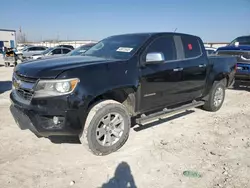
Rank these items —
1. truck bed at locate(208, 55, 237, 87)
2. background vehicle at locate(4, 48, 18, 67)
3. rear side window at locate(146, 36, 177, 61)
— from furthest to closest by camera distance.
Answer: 1. background vehicle at locate(4, 48, 18, 67)
2. truck bed at locate(208, 55, 237, 87)
3. rear side window at locate(146, 36, 177, 61)

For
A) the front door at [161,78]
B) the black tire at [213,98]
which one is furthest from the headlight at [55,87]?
the black tire at [213,98]

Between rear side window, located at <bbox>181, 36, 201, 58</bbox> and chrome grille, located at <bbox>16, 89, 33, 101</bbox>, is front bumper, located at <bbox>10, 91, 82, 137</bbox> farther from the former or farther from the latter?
rear side window, located at <bbox>181, 36, 201, 58</bbox>

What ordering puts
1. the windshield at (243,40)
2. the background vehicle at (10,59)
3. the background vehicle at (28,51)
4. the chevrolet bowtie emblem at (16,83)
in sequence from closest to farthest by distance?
the chevrolet bowtie emblem at (16,83) < the windshield at (243,40) < the background vehicle at (10,59) < the background vehicle at (28,51)

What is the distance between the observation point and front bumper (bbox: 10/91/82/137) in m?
3.24

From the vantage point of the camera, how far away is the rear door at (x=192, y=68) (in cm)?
497

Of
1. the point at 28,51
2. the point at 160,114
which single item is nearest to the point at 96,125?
the point at 160,114

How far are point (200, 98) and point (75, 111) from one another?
3576 mm

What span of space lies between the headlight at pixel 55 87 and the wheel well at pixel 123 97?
505 millimetres

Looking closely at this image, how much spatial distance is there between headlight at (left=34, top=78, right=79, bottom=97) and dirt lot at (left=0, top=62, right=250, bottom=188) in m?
1.02

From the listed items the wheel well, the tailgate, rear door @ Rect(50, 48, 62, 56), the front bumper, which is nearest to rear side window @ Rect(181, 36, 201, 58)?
the wheel well

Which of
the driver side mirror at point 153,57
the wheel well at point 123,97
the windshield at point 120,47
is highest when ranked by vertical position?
the windshield at point 120,47

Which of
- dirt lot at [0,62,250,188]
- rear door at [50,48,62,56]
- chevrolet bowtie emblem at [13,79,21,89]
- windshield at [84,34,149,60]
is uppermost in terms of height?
windshield at [84,34,149,60]

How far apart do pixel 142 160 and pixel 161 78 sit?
1.55m

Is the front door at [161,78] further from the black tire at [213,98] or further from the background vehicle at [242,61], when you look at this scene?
the background vehicle at [242,61]
